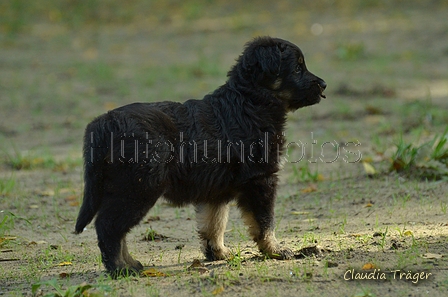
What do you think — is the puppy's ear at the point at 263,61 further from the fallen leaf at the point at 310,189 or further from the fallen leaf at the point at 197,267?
the fallen leaf at the point at 310,189

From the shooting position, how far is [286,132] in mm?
7910

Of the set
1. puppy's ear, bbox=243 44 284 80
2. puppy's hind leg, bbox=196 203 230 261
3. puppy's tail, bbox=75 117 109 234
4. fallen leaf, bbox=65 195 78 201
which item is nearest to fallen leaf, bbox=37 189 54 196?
fallen leaf, bbox=65 195 78 201

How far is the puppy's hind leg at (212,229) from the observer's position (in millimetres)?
5020

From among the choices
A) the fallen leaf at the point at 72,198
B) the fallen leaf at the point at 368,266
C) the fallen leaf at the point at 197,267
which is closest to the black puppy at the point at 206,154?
the fallen leaf at the point at 197,267

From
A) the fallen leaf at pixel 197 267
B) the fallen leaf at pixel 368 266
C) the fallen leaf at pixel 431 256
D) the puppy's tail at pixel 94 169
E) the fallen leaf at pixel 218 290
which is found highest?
the puppy's tail at pixel 94 169

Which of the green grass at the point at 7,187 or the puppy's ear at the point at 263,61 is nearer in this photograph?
the puppy's ear at the point at 263,61

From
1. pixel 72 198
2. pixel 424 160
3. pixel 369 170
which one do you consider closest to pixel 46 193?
pixel 72 198

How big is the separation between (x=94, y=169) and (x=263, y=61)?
4.94ft

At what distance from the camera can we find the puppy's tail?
14.7 feet

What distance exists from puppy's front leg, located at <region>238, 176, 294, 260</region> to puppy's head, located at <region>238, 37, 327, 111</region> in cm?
71

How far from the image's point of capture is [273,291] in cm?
404

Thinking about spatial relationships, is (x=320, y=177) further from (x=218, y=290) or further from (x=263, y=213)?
(x=218, y=290)

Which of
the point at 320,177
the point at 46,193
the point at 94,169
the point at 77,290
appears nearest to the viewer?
the point at 77,290

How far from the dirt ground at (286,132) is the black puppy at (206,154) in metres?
0.32
